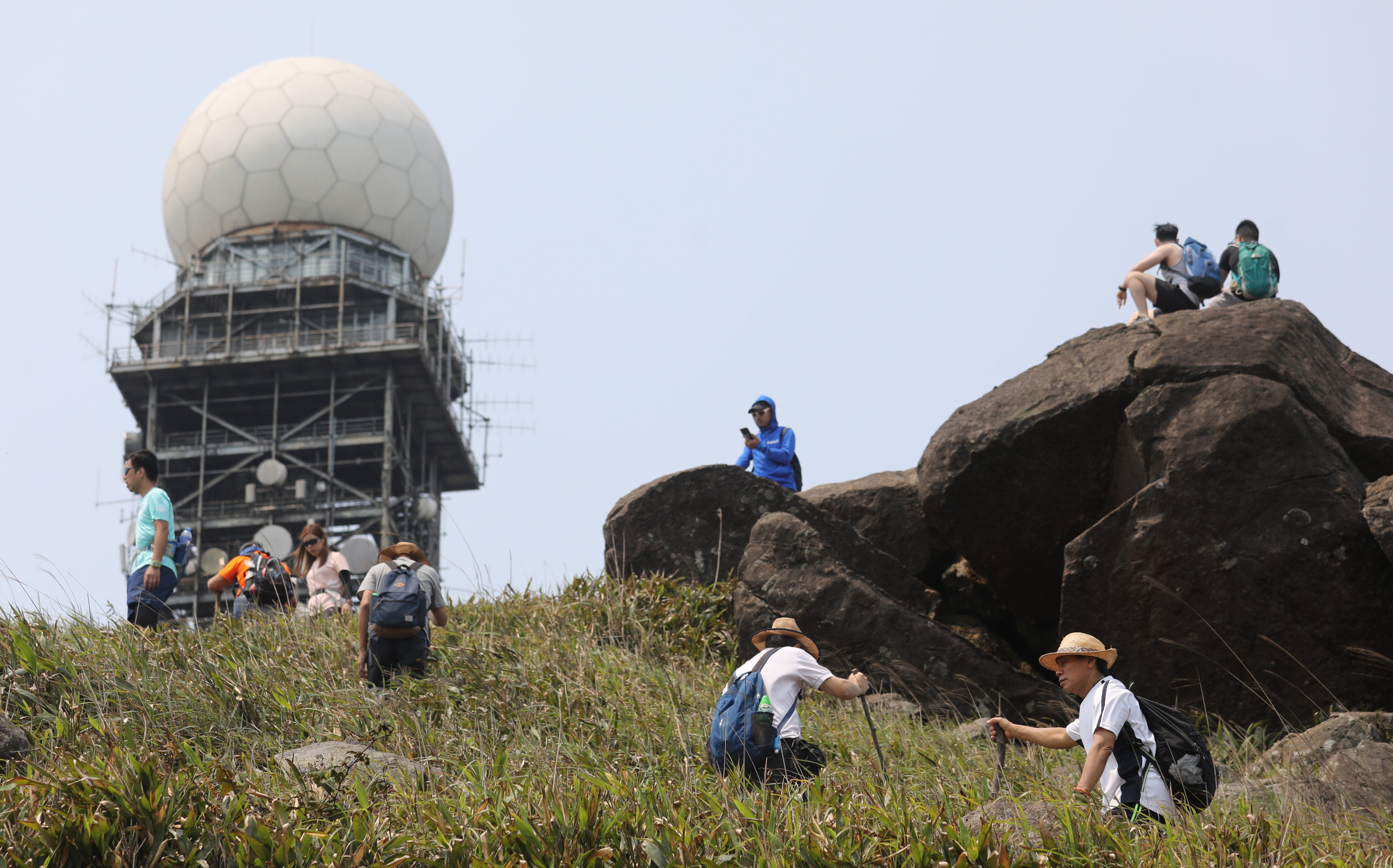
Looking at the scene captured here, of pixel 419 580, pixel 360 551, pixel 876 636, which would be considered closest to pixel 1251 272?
pixel 876 636

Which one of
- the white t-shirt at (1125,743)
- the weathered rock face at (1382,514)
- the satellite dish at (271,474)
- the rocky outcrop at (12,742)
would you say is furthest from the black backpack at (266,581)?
the satellite dish at (271,474)

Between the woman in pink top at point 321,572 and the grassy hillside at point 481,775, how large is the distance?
0.92 meters

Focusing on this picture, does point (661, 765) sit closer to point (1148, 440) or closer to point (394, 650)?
point (394, 650)

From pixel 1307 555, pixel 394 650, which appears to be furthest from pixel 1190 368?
pixel 394 650

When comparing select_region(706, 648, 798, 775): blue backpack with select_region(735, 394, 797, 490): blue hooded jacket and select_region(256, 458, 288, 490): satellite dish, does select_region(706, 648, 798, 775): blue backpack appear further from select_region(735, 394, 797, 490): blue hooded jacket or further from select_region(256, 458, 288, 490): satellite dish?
select_region(256, 458, 288, 490): satellite dish

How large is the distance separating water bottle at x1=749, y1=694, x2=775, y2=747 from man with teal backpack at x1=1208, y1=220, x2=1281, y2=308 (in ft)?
21.5

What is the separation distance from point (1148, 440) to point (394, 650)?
556 cm

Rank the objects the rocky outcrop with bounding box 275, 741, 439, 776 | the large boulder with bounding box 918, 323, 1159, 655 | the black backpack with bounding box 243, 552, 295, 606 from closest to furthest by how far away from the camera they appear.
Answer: the rocky outcrop with bounding box 275, 741, 439, 776 < the large boulder with bounding box 918, 323, 1159, 655 < the black backpack with bounding box 243, 552, 295, 606

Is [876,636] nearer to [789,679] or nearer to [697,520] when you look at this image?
[697,520]

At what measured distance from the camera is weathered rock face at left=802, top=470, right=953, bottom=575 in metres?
12.3

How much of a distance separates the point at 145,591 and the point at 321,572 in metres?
2.31

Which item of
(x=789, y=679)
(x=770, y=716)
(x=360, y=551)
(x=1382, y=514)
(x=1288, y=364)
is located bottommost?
(x=770, y=716)

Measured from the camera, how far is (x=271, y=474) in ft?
124

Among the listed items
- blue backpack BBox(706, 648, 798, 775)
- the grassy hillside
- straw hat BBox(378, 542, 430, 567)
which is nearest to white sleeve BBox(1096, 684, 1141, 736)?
the grassy hillside
